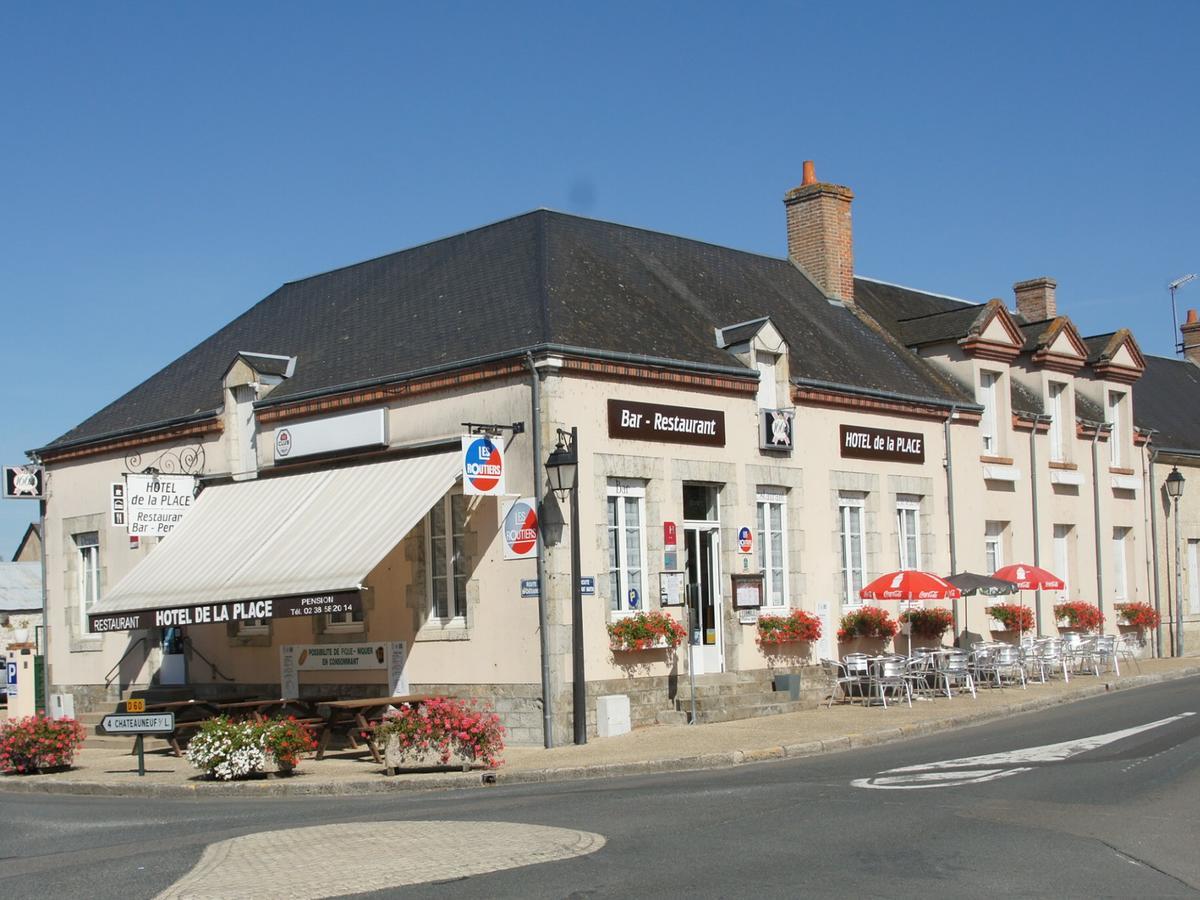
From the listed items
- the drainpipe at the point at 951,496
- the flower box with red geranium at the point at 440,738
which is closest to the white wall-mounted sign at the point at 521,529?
the flower box with red geranium at the point at 440,738

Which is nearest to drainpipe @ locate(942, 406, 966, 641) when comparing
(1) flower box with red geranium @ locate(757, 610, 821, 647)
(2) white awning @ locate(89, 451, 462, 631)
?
(1) flower box with red geranium @ locate(757, 610, 821, 647)

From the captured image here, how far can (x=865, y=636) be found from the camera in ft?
72.7

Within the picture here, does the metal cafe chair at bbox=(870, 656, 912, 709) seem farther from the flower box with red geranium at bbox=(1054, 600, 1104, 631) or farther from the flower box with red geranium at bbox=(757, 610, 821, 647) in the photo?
the flower box with red geranium at bbox=(1054, 600, 1104, 631)

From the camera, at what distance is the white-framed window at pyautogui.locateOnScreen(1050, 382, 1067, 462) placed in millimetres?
28234

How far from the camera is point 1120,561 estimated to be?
29766mm

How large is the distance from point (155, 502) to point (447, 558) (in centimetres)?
576

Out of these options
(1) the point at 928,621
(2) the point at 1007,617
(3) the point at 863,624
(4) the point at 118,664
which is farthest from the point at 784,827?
(4) the point at 118,664

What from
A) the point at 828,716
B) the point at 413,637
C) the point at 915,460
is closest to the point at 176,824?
the point at 413,637

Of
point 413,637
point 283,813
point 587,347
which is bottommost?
point 283,813

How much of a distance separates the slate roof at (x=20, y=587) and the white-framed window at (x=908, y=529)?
1034 inches

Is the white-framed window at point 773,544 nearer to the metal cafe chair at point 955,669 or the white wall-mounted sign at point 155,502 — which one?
the metal cafe chair at point 955,669

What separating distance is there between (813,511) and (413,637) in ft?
20.9

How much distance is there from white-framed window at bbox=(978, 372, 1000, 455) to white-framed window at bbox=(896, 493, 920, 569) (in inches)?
119

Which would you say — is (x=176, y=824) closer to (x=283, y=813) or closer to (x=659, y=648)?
A: (x=283, y=813)
